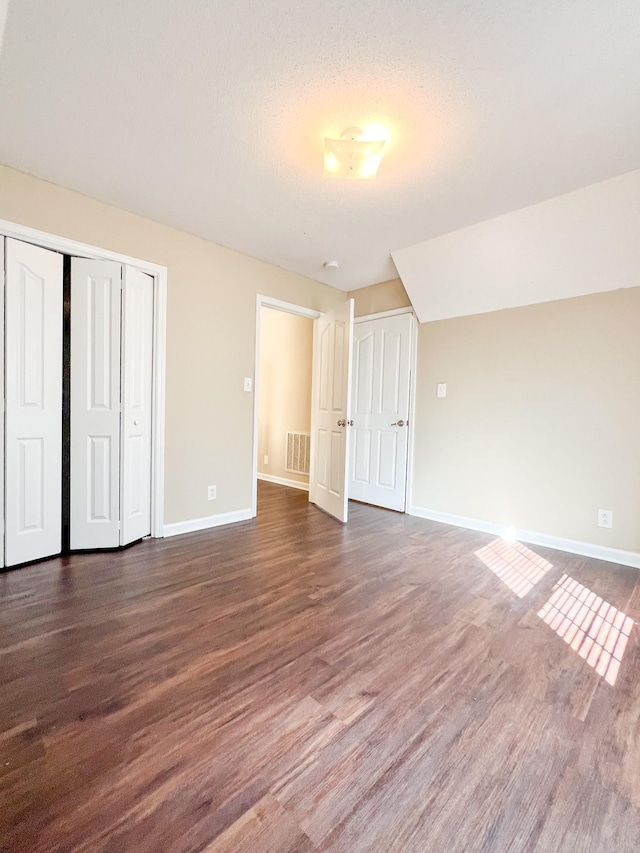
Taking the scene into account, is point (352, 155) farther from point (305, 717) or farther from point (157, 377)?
point (305, 717)

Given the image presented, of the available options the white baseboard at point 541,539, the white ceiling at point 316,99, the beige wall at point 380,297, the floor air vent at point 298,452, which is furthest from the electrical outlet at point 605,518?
the floor air vent at point 298,452

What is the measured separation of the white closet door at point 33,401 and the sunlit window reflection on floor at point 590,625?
299 cm

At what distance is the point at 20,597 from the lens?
2.00m

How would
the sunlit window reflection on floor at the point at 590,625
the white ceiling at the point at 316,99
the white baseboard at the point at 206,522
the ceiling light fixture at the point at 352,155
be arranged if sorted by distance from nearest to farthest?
the white ceiling at the point at 316,99 < the sunlit window reflection on floor at the point at 590,625 < the ceiling light fixture at the point at 352,155 < the white baseboard at the point at 206,522

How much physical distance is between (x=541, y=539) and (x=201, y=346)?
10.3 ft

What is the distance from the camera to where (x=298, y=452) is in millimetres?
4992

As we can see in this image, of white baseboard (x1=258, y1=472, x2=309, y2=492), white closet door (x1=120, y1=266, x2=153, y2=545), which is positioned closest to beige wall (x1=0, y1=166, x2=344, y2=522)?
white closet door (x1=120, y1=266, x2=153, y2=545)

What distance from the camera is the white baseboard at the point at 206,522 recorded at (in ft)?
10.0

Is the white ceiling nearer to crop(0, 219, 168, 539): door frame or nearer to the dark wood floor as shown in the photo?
crop(0, 219, 168, 539): door frame

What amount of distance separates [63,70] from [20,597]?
2448 millimetres

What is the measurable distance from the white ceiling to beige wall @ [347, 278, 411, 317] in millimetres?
1273

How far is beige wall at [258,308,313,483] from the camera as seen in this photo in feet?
16.3

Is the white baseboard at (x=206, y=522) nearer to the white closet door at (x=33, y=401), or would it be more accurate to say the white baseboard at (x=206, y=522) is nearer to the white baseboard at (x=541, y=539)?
the white closet door at (x=33, y=401)

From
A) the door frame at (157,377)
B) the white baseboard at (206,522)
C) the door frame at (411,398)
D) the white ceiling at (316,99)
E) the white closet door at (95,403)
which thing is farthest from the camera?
the door frame at (411,398)
